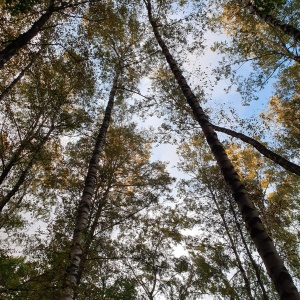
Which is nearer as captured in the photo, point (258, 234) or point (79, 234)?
point (258, 234)

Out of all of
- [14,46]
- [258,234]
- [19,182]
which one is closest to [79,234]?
[19,182]

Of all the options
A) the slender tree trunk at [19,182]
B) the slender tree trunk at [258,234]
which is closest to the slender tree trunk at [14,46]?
the slender tree trunk at [19,182]

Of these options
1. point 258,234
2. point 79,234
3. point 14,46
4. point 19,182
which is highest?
point 14,46

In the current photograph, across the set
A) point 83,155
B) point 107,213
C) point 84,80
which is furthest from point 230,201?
point 84,80

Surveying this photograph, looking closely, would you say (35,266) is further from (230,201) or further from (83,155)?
(230,201)

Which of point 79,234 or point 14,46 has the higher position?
point 14,46

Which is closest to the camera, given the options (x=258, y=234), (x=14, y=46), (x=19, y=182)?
(x=258, y=234)

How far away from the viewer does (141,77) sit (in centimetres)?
1397

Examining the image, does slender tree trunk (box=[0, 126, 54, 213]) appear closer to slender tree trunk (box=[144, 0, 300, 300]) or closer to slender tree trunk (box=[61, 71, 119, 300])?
slender tree trunk (box=[61, 71, 119, 300])

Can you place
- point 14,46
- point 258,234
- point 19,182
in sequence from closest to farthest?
point 258,234
point 14,46
point 19,182

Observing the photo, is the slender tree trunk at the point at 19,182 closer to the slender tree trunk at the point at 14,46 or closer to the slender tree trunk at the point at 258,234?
the slender tree trunk at the point at 14,46

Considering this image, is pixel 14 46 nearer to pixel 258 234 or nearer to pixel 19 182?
pixel 19 182

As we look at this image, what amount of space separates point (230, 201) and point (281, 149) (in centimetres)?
476

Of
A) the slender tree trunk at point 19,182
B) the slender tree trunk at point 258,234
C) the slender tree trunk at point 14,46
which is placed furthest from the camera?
the slender tree trunk at point 19,182
